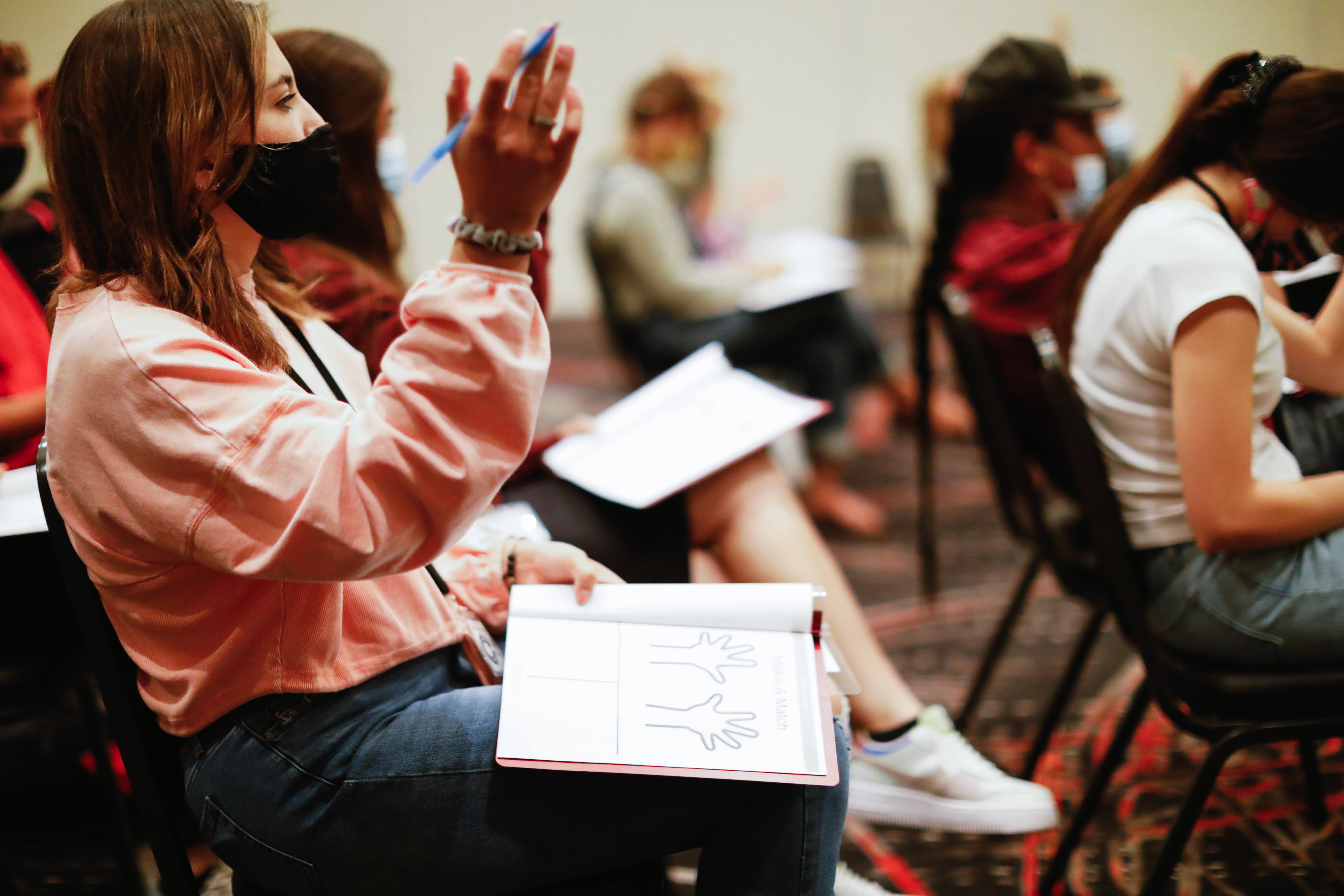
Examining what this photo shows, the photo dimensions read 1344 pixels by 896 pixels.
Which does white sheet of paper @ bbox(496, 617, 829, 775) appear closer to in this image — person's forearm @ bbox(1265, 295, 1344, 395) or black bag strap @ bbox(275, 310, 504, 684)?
black bag strap @ bbox(275, 310, 504, 684)

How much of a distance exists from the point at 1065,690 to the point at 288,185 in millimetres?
1345

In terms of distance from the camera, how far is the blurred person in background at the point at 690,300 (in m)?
2.81

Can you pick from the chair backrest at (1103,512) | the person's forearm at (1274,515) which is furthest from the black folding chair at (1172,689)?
the person's forearm at (1274,515)

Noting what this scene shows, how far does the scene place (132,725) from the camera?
0.88 meters

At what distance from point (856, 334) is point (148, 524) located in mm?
2862

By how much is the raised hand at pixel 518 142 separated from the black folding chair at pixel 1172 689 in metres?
0.75

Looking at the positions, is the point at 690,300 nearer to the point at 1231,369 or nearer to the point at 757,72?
the point at 1231,369

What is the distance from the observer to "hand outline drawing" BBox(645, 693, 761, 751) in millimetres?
855

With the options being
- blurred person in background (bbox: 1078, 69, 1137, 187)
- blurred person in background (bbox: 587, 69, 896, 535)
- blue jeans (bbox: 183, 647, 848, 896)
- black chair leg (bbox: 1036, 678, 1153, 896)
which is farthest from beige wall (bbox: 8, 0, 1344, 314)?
blue jeans (bbox: 183, 647, 848, 896)

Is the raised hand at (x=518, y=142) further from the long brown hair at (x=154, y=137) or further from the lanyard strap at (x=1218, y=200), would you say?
the lanyard strap at (x=1218, y=200)

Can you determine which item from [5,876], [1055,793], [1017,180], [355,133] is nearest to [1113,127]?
[1017,180]

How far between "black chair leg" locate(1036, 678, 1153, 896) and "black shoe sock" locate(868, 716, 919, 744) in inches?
9.8

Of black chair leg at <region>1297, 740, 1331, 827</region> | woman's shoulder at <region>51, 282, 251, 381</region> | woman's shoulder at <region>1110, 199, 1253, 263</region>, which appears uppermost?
woman's shoulder at <region>1110, 199, 1253, 263</region>

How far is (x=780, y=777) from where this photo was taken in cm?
82
